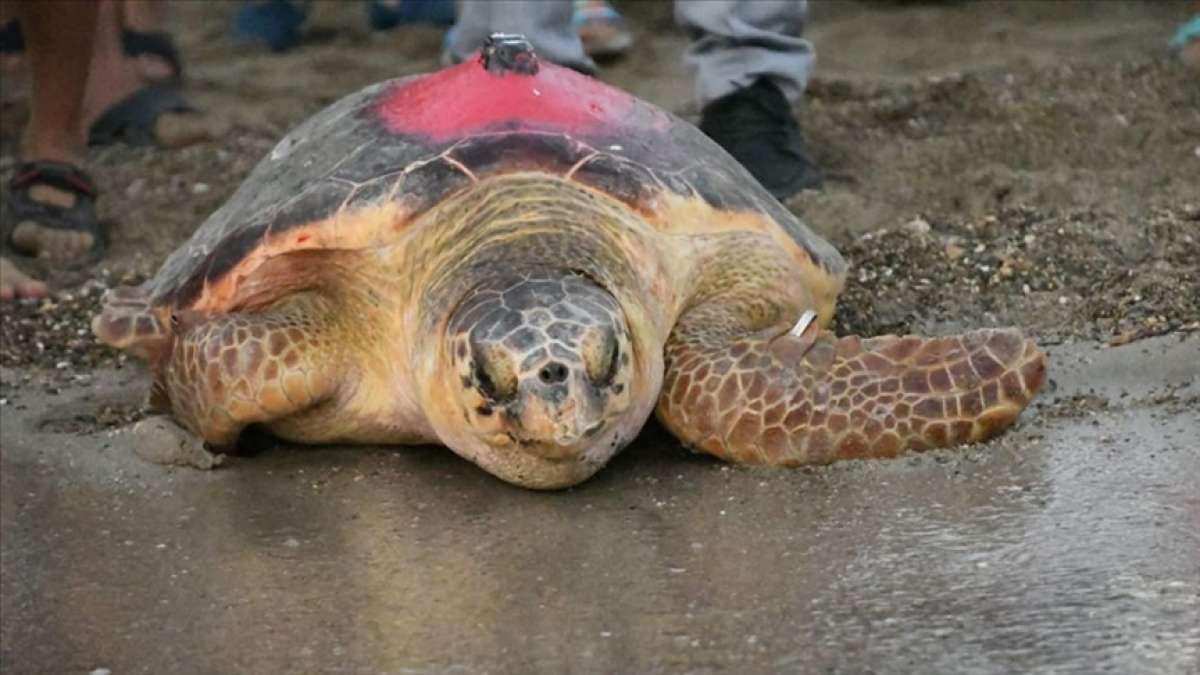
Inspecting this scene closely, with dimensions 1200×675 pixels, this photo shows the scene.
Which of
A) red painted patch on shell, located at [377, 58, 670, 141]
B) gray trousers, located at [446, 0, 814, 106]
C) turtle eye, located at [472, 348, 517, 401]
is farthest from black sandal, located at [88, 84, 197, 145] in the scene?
turtle eye, located at [472, 348, 517, 401]

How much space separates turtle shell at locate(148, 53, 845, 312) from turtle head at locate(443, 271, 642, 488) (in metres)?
0.27

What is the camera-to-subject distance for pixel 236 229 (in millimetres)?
2828

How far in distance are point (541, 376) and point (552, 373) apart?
0.01 metres

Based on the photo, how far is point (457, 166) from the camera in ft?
8.80

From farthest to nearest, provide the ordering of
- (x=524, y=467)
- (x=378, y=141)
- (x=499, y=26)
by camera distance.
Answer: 1. (x=499, y=26)
2. (x=378, y=141)
3. (x=524, y=467)

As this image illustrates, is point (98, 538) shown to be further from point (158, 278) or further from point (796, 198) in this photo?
point (796, 198)

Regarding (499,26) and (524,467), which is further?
(499,26)

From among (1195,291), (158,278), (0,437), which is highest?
(1195,291)

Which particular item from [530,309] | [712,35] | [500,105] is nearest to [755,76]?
[712,35]

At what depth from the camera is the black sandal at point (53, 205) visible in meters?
4.04

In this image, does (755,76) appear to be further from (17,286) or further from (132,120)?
(132,120)

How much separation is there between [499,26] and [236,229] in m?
1.08

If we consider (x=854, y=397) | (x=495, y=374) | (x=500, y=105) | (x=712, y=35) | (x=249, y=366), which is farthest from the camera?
(x=712, y=35)

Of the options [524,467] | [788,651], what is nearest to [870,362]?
[524,467]
